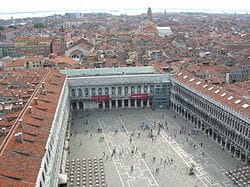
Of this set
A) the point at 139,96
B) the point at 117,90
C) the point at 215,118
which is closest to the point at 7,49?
the point at 117,90

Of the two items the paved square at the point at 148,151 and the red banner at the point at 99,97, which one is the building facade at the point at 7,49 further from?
the paved square at the point at 148,151

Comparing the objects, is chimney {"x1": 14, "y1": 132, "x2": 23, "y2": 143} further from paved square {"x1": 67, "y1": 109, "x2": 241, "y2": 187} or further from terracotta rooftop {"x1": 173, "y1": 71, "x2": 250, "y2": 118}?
terracotta rooftop {"x1": 173, "y1": 71, "x2": 250, "y2": 118}

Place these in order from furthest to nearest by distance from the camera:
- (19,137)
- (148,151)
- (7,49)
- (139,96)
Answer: (7,49), (139,96), (148,151), (19,137)

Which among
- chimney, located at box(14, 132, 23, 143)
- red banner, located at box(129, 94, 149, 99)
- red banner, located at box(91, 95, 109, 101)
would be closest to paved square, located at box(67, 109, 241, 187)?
red banner, located at box(91, 95, 109, 101)

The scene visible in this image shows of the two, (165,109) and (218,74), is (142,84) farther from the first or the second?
(218,74)

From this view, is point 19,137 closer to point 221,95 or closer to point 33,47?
point 221,95

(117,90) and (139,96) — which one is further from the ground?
(117,90)
